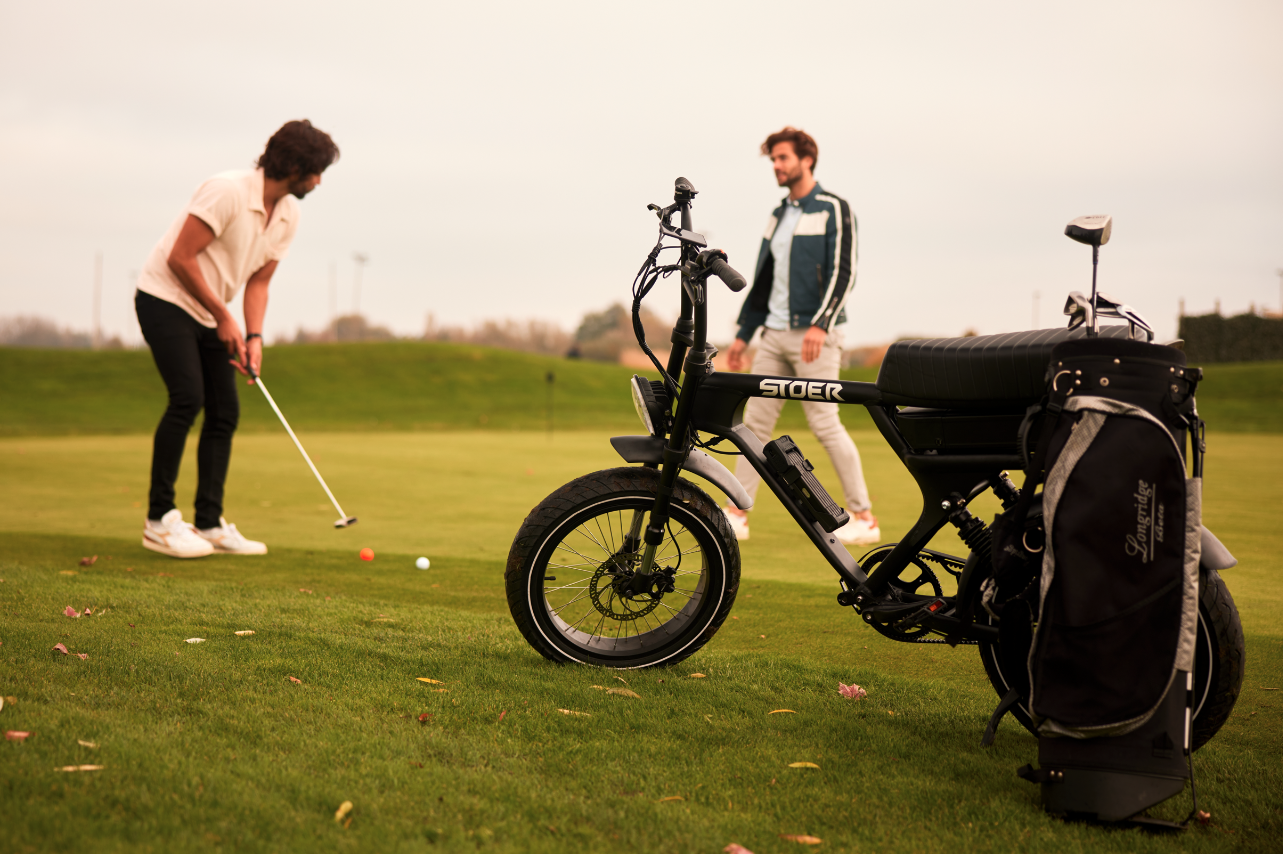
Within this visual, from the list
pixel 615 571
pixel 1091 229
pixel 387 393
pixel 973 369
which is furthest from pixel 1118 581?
pixel 387 393

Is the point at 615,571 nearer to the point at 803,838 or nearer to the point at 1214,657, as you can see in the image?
the point at 803,838

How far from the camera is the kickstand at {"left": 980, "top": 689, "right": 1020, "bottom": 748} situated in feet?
7.70

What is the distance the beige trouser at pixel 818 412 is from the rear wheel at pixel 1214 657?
2.75 meters

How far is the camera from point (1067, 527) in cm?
210

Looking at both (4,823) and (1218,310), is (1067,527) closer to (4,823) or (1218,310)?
(4,823)

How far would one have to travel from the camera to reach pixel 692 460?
2977mm

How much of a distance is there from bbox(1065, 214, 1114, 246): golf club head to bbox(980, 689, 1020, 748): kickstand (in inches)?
43.9

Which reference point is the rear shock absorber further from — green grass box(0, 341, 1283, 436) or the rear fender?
green grass box(0, 341, 1283, 436)

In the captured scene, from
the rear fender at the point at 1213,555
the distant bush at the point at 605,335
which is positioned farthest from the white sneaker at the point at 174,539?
the distant bush at the point at 605,335

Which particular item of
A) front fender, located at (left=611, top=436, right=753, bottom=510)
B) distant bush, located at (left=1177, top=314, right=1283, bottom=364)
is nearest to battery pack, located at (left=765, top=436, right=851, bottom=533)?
front fender, located at (left=611, top=436, right=753, bottom=510)

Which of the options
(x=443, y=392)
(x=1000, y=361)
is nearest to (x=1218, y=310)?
(x=443, y=392)

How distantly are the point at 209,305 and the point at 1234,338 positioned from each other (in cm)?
3938

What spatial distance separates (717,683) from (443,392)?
2532 cm

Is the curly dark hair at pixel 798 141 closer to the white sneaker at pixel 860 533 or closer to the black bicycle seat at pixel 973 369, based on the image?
the white sneaker at pixel 860 533
